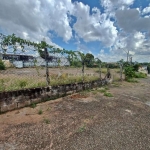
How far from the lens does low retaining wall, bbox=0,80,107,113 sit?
4.12 meters

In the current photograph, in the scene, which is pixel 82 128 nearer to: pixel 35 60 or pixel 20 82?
pixel 20 82

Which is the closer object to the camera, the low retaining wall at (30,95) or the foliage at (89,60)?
the low retaining wall at (30,95)

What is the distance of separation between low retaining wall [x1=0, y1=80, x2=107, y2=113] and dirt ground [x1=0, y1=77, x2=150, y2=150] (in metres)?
0.26

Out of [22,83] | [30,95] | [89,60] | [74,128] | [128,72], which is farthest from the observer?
[128,72]

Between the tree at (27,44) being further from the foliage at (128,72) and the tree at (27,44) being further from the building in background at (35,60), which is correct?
the foliage at (128,72)

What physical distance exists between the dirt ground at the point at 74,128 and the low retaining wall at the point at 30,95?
260 millimetres

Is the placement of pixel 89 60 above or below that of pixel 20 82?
above

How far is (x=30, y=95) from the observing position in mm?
4816

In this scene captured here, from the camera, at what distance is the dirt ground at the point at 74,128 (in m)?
2.64

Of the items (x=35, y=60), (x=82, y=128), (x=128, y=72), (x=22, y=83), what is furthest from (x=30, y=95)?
(x=128, y=72)

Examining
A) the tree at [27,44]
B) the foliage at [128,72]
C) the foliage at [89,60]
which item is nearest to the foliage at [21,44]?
the tree at [27,44]

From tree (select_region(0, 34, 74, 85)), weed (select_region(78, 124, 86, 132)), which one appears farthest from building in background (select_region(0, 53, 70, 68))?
weed (select_region(78, 124, 86, 132))

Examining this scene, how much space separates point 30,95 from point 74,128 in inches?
89.9

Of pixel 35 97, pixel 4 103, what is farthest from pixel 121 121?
pixel 4 103
